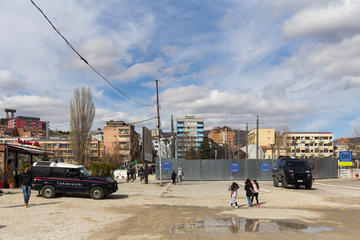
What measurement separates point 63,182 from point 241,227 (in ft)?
35.4

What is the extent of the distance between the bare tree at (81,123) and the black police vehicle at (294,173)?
29.3m

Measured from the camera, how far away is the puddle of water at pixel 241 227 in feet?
32.3

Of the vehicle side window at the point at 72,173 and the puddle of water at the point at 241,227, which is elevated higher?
the vehicle side window at the point at 72,173

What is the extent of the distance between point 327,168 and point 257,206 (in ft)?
94.4

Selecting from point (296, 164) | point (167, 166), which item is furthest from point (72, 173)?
point (167, 166)

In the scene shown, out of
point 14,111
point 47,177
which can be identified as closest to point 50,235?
point 47,177

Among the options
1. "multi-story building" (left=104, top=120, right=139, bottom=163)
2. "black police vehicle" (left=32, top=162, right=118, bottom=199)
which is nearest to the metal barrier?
"black police vehicle" (left=32, top=162, right=118, bottom=199)

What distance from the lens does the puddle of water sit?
9.85m

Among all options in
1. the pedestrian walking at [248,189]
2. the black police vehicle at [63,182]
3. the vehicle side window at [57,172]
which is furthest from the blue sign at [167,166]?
the pedestrian walking at [248,189]

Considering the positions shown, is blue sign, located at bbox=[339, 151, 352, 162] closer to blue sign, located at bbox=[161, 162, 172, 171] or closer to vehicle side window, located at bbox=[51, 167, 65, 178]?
blue sign, located at bbox=[161, 162, 172, 171]

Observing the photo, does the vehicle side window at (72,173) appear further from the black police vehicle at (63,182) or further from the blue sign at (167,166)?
the blue sign at (167,166)

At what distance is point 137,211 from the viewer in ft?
46.4

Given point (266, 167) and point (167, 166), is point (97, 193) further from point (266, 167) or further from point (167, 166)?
point (266, 167)

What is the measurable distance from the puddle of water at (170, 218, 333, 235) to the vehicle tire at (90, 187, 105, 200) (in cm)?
793
